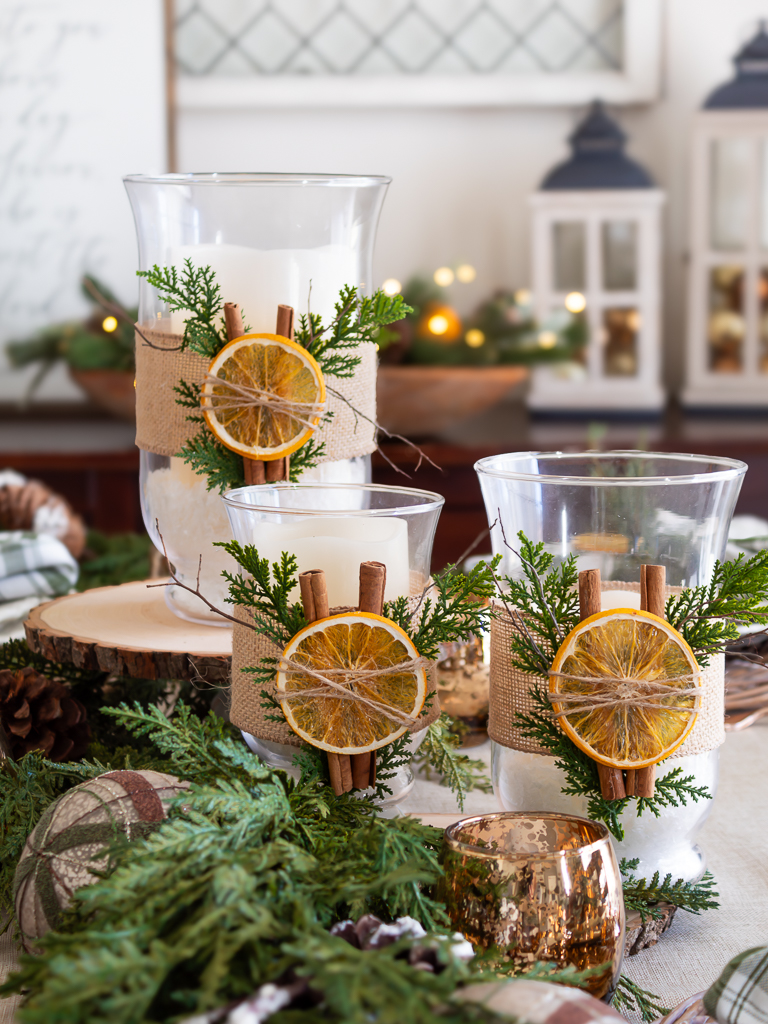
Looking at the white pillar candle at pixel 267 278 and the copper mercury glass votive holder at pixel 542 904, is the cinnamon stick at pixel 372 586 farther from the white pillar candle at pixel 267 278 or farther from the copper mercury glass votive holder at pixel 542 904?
the white pillar candle at pixel 267 278

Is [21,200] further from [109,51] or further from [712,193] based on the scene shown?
[712,193]

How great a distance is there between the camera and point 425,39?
1.75m

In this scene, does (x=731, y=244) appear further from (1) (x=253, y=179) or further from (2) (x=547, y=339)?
(1) (x=253, y=179)

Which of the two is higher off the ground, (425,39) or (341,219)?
(425,39)

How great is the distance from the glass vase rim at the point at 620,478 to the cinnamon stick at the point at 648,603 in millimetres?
36

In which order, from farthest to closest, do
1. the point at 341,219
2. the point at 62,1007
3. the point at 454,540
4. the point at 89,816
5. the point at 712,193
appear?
the point at 712,193
the point at 454,540
the point at 341,219
the point at 89,816
the point at 62,1007

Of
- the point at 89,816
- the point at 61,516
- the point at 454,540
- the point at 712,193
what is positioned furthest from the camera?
the point at 712,193

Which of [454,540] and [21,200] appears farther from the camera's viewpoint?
[21,200]

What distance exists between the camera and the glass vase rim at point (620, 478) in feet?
1.37

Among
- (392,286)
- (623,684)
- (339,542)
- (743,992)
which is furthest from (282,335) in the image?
(392,286)

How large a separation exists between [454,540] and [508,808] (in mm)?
987

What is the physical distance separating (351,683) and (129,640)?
0.22m

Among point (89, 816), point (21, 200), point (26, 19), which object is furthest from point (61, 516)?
point (26, 19)

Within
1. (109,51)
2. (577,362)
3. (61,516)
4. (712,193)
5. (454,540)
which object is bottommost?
(454,540)
